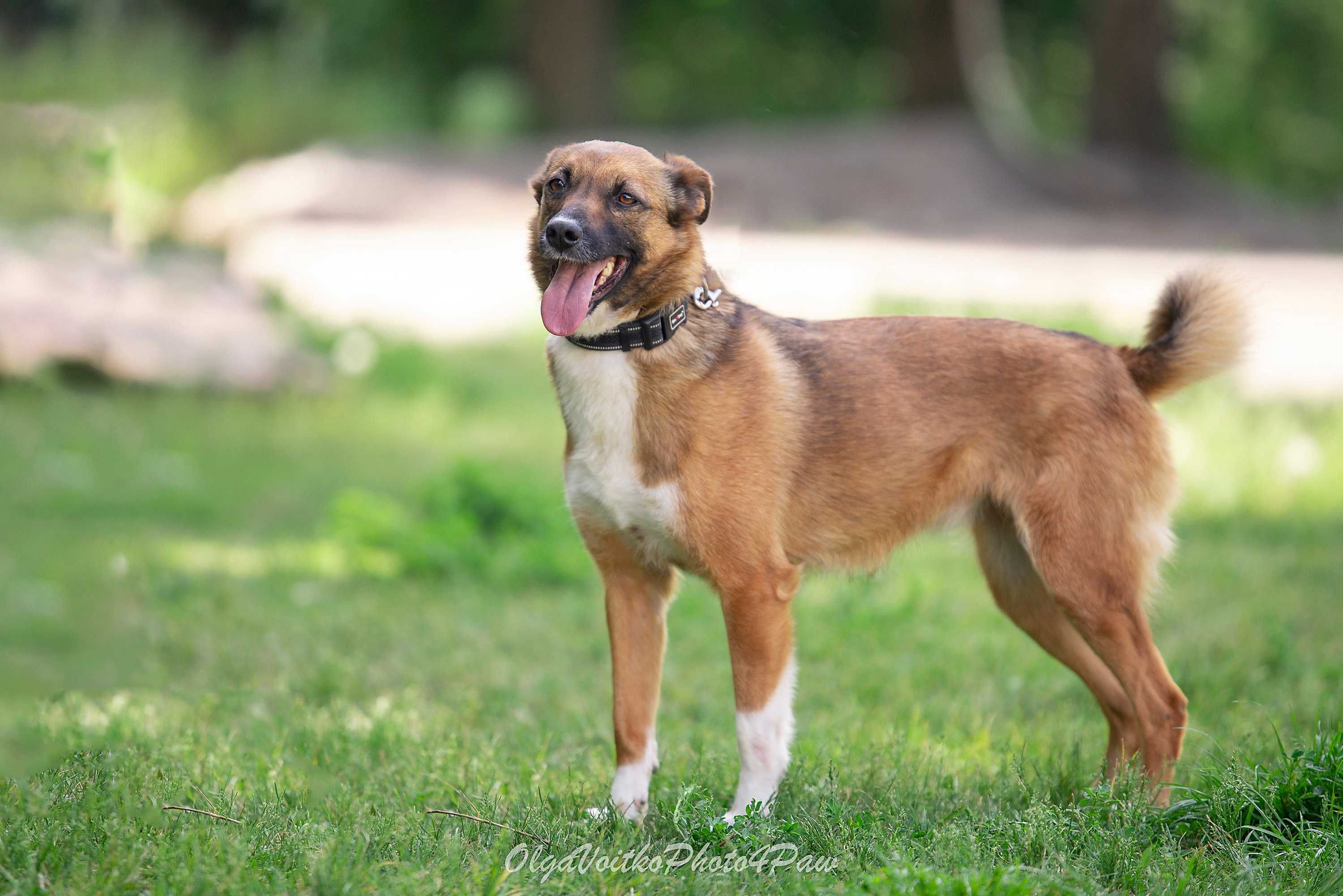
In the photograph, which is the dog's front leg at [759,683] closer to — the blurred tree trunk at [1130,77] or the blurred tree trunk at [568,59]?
the blurred tree trunk at [1130,77]

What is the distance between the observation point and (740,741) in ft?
12.1

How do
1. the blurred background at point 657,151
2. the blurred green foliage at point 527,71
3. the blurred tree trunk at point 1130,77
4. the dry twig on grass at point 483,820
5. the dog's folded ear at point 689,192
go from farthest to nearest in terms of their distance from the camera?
the blurred tree trunk at point 1130,77
the blurred green foliage at point 527,71
the blurred background at point 657,151
the dog's folded ear at point 689,192
the dry twig on grass at point 483,820

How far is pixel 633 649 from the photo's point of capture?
153 inches

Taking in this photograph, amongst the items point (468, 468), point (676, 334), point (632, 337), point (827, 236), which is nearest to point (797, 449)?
point (676, 334)

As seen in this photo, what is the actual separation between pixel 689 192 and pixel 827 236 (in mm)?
11293

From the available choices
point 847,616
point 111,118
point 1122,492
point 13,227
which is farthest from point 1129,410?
point 111,118

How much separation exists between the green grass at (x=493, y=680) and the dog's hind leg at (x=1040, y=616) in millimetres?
169

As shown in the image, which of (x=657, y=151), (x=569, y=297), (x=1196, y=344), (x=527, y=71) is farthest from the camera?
(x=527, y=71)

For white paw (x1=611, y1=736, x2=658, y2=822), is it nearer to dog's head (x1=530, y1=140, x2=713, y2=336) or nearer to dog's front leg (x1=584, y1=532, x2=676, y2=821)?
dog's front leg (x1=584, y1=532, x2=676, y2=821)

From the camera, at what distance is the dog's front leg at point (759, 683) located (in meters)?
3.65

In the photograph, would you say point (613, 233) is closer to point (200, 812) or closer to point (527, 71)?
point (200, 812)

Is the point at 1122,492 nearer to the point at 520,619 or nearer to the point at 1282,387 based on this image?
the point at 520,619

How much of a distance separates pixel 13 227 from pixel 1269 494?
364 inches

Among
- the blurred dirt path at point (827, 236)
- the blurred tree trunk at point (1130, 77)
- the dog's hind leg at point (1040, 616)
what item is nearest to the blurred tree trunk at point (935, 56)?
the blurred dirt path at point (827, 236)
